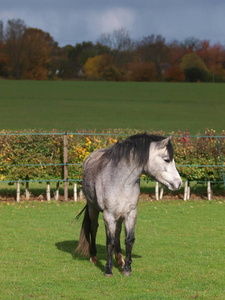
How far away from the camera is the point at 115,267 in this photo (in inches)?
298

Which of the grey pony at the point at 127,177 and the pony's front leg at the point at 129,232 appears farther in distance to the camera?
the pony's front leg at the point at 129,232

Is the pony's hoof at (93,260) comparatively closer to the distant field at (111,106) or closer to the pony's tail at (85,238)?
the pony's tail at (85,238)

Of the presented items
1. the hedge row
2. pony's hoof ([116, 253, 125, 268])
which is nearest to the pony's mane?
pony's hoof ([116, 253, 125, 268])

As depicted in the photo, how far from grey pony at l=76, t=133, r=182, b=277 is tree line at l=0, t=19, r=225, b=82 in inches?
2969

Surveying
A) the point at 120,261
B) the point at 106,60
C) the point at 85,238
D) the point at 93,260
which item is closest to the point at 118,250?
the point at 120,261

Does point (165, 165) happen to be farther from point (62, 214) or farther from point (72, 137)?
point (72, 137)

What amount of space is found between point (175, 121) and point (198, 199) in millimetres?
23876

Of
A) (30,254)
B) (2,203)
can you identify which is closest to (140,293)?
(30,254)

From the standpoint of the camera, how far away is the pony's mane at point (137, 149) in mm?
6672

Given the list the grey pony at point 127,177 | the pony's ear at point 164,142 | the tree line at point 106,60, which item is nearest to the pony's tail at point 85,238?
the grey pony at point 127,177

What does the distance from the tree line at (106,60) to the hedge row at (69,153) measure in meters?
66.9

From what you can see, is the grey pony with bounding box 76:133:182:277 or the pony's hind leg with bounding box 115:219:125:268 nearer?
the grey pony with bounding box 76:133:182:277

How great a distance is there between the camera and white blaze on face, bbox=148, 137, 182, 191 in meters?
6.55

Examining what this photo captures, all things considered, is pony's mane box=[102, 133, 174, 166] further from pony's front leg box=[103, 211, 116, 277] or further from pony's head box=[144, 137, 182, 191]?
pony's front leg box=[103, 211, 116, 277]
